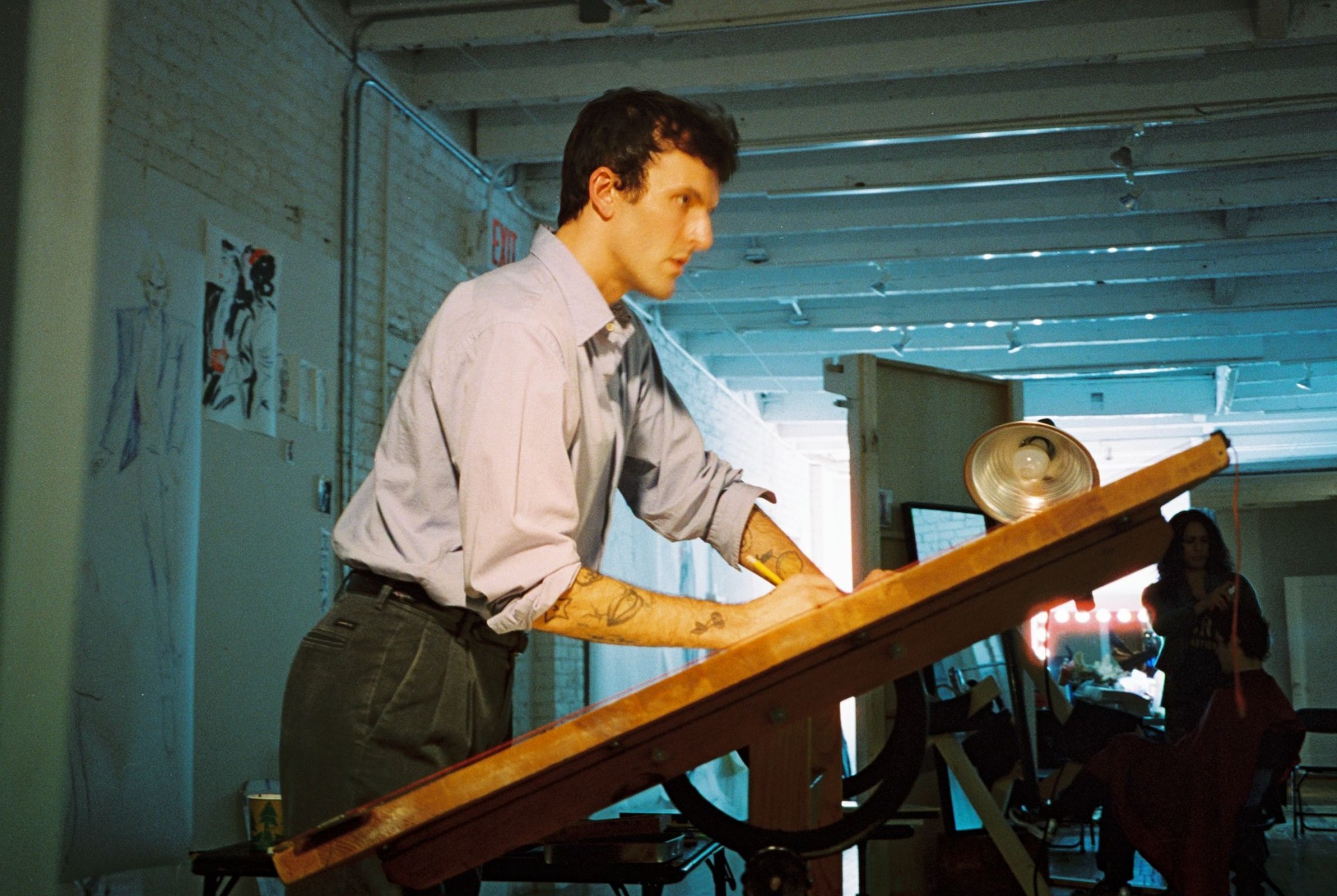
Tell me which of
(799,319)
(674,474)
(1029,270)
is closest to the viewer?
(674,474)

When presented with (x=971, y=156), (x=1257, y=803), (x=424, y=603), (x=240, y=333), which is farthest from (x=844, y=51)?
(x=424, y=603)

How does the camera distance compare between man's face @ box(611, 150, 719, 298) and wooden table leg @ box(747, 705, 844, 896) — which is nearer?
wooden table leg @ box(747, 705, 844, 896)

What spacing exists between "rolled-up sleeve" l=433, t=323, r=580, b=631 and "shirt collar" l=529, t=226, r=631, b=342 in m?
0.14

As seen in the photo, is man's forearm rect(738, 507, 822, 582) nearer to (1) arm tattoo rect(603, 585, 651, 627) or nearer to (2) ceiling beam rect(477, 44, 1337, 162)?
(1) arm tattoo rect(603, 585, 651, 627)

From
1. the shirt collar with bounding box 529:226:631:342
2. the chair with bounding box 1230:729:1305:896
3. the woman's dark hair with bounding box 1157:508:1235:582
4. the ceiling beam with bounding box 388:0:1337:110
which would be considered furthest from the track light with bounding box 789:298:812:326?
the shirt collar with bounding box 529:226:631:342

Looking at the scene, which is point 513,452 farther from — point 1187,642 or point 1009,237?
point 1009,237

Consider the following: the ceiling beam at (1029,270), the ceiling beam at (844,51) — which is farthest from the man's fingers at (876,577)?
the ceiling beam at (1029,270)

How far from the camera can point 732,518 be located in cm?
191

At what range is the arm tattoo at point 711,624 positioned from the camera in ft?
4.30

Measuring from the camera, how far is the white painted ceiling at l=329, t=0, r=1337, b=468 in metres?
5.12

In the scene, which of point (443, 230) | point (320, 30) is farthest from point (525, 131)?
point (320, 30)

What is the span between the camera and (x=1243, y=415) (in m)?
12.4

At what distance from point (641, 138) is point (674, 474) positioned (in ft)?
1.69

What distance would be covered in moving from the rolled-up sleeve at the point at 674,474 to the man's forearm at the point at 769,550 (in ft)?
0.13
